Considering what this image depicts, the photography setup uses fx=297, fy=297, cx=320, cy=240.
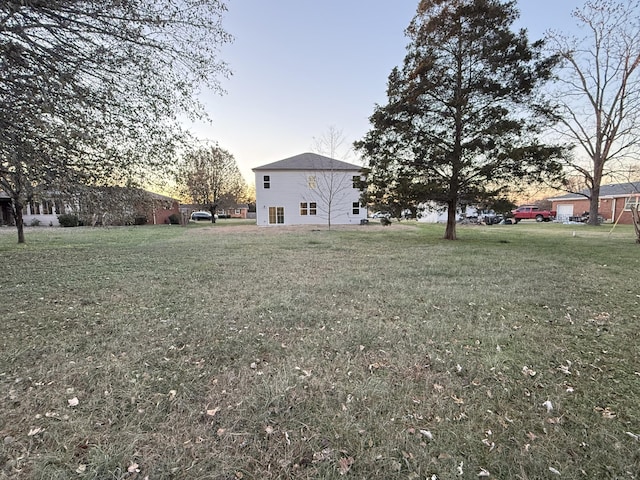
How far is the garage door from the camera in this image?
106 feet

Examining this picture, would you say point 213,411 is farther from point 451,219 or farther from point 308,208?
point 308,208

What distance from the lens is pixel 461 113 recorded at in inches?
462

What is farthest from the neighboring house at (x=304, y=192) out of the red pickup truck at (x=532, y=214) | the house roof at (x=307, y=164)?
the red pickup truck at (x=532, y=214)

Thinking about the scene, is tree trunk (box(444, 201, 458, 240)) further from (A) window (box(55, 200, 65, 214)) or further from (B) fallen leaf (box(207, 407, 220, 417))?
(A) window (box(55, 200, 65, 214))

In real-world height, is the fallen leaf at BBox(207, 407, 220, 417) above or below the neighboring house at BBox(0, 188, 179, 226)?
below

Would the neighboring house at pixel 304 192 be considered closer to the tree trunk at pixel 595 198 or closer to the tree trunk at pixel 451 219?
the tree trunk at pixel 451 219

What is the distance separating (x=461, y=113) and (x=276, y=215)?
57.6 feet

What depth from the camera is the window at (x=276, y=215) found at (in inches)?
1030

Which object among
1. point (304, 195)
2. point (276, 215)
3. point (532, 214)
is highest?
point (304, 195)

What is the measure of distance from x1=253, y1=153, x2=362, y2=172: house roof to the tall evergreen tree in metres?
13.5

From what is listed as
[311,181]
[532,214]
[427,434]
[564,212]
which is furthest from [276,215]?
[564,212]

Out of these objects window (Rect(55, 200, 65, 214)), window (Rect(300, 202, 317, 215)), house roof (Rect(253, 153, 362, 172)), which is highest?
house roof (Rect(253, 153, 362, 172))

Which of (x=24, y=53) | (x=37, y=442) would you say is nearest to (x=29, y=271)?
(x=24, y=53)

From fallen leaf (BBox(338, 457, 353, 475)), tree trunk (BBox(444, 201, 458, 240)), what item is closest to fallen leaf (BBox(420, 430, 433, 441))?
fallen leaf (BBox(338, 457, 353, 475))
